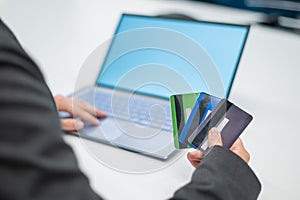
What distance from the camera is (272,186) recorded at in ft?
2.11

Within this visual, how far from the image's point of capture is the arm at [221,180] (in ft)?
1.47

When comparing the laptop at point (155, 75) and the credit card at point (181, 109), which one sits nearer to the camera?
the credit card at point (181, 109)

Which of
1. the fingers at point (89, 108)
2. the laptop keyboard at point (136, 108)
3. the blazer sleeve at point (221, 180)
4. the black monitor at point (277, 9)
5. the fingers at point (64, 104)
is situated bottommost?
the fingers at point (64, 104)

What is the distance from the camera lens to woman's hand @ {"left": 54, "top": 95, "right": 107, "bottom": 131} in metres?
0.75

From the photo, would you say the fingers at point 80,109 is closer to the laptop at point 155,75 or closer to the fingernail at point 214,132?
the laptop at point 155,75

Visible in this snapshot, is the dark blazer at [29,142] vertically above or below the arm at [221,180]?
above

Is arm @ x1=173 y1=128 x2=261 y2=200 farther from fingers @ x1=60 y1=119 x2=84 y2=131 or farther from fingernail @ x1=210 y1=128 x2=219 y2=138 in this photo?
fingers @ x1=60 y1=119 x2=84 y2=131

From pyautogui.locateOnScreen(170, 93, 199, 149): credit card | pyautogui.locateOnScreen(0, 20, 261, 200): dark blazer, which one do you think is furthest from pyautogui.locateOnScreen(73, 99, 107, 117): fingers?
pyautogui.locateOnScreen(0, 20, 261, 200): dark blazer

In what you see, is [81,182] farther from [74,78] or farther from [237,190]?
[74,78]

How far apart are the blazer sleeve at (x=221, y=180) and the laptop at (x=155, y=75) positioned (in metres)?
0.20

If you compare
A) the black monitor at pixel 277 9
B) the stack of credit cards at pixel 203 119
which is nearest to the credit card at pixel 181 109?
the stack of credit cards at pixel 203 119

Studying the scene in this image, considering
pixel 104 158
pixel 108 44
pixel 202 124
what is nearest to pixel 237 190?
pixel 202 124

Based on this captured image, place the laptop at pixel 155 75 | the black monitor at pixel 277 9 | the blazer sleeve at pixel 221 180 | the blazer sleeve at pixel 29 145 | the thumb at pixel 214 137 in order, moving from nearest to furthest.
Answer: the blazer sleeve at pixel 29 145 < the blazer sleeve at pixel 221 180 < the thumb at pixel 214 137 < the laptop at pixel 155 75 < the black monitor at pixel 277 9

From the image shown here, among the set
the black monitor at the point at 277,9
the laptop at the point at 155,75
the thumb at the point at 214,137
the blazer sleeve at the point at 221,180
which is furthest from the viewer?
the black monitor at the point at 277,9
